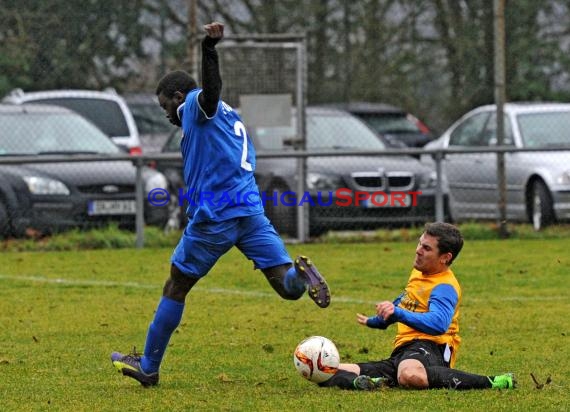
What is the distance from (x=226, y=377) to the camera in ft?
24.4

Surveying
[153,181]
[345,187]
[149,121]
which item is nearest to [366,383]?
[345,187]

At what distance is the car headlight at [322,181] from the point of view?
51.8ft

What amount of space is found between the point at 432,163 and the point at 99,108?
14.5 feet

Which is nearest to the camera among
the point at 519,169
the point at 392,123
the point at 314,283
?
the point at 314,283

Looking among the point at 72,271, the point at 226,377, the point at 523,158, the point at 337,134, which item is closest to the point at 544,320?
the point at 226,377

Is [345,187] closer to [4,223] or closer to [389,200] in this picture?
[389,200]

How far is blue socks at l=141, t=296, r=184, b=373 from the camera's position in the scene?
7043mm

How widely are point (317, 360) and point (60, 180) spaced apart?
856cm

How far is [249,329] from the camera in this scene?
373 inches

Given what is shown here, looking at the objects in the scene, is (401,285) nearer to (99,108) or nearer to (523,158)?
(523,158)

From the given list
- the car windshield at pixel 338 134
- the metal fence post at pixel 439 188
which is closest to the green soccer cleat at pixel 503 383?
the metal fence post at pixel 439 188

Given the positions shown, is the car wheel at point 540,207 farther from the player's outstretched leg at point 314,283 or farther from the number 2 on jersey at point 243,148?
the player's outstretched leg at point 314,283

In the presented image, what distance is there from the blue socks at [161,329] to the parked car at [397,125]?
12.6 m

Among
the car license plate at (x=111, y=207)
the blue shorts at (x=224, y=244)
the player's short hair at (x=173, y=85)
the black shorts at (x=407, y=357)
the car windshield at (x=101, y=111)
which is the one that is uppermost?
the player's short hair at (x=173, y=85)
